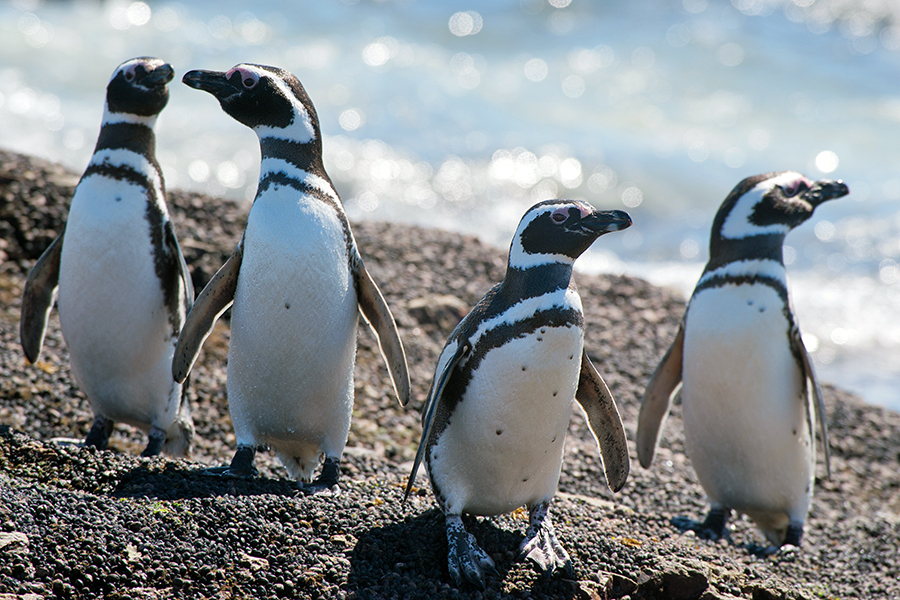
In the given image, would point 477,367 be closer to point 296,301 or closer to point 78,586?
point 296,301

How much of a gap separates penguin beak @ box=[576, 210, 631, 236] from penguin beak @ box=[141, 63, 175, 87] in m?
2.22

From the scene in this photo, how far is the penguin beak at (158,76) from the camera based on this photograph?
13.1 feet

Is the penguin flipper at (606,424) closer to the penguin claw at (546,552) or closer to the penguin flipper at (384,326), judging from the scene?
the penguin claw at (546,552)

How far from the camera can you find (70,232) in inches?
157

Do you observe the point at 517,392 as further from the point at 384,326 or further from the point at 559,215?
the point at 384,326

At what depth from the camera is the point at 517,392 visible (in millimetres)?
2959

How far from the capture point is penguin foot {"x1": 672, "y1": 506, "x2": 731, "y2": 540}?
4.45m

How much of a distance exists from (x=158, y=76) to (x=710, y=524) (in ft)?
11.9

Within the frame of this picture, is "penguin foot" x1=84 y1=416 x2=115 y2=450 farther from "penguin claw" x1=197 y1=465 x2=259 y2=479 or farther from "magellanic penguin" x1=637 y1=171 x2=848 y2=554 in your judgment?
"magellanic penguin" x1=637 y1=171 x2=848 y2=554

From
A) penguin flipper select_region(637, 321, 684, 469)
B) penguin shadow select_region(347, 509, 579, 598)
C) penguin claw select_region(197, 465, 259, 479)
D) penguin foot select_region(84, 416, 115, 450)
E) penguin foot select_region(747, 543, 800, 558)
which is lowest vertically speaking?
penguin foot select_region(747, 543, 800, 558)

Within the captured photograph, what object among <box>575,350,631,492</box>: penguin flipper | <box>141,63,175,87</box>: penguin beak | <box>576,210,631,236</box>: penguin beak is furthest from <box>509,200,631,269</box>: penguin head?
<box>141,63,175,87</box>: penguin beak

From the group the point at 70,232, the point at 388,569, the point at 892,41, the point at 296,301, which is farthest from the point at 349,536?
the point at 892,41

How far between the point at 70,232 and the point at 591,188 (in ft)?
39.9

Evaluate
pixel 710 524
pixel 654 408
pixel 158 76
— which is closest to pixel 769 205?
pixel 654 408
